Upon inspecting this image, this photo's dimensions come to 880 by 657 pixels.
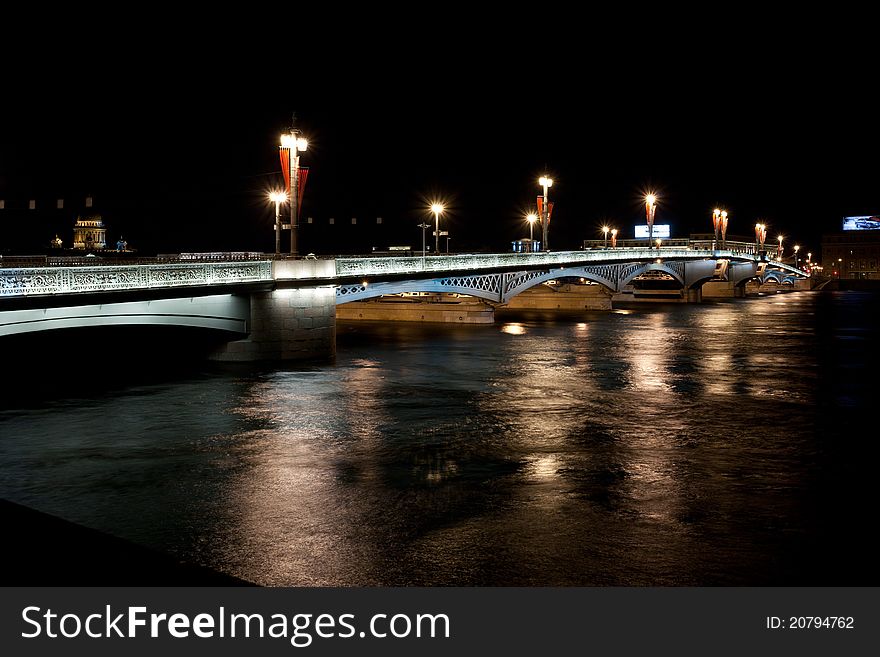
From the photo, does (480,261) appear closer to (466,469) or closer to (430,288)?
(430,288)

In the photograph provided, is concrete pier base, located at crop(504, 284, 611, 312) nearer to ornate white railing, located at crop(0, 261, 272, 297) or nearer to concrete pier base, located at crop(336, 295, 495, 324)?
concrete pier base, located at crop(336, 295, 495, 324)

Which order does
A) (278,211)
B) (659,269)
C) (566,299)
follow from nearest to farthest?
(278,211)
(566,299)
(659,269)

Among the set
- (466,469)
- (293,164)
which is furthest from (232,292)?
(466,469)

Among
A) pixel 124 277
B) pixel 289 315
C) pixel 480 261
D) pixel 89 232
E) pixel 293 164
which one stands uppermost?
pixel 293 164

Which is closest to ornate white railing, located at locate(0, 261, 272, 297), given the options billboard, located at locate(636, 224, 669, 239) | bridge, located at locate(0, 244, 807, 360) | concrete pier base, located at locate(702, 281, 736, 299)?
bridge, located at locate(0, 244, 807, 360)

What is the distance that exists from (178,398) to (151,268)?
4423mm

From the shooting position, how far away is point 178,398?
25312 millimetres

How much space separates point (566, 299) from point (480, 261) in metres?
30.8

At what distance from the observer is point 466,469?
53.2 feet

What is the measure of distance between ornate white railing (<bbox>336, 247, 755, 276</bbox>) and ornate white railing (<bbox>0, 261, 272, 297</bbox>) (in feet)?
16.9

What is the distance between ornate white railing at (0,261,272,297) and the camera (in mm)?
23344

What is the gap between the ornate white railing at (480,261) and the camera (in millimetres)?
37781

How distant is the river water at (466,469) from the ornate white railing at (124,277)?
3.03 metres
